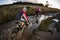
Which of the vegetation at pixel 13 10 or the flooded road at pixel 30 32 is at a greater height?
the vegetation at pixel 13 10

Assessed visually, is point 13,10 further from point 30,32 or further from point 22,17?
point 30,32

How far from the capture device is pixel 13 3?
1.96m

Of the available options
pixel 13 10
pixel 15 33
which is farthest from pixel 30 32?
pixel 13 10

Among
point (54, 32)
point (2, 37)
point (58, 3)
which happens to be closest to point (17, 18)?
point (2, 37)

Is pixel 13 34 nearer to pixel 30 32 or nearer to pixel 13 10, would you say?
pixel 30 32

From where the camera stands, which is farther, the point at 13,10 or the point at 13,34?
the point at 13,10

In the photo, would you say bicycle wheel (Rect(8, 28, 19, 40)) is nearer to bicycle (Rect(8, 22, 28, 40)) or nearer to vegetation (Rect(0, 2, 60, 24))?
bicycle (Rect(8, 22, 28, 40))

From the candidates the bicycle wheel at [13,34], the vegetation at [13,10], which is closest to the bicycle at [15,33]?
the bicycle wheel at [13,34]

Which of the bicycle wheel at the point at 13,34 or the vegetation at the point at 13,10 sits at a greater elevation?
the vegetation at the point at 13,10

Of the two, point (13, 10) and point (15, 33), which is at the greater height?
point (13, 10)

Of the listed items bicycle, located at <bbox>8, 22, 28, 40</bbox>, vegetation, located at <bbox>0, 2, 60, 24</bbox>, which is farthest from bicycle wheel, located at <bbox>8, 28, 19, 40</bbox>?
vegetation, located at <bbox>0, 2, 60, 24</bbox>

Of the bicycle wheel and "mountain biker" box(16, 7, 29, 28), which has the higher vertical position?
"mountain biker" box(16, 7, 29, 28)

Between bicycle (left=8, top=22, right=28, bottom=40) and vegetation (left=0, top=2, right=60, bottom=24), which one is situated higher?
vegetation (left=0, top=2, right=60, bottom=24)

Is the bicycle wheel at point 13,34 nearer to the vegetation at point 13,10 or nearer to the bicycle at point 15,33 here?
the bicycle at point 15,33
